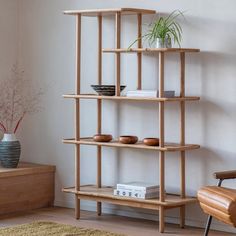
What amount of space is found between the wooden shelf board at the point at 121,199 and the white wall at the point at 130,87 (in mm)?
194

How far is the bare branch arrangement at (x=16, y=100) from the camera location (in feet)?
21.1

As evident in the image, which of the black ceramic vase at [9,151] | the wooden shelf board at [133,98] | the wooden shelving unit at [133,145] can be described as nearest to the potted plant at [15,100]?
the black ceramic vase at [9,151]

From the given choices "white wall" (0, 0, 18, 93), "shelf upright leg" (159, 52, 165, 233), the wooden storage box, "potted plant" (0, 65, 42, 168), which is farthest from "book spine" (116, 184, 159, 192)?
"white wall" (0, 0, 18, 93)

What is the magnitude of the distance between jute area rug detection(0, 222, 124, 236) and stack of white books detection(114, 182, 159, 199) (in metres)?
0.40

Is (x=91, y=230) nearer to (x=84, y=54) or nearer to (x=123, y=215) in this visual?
(x=123, y=215)

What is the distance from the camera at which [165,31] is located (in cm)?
530

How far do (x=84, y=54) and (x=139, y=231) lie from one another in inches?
65.7

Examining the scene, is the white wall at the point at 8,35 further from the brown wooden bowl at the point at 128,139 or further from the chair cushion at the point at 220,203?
the chair cushion at the point at 220,203

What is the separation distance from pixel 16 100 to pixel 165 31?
182cm

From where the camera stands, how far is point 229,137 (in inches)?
207

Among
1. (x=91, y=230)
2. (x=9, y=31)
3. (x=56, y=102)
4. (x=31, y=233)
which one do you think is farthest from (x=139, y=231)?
(x=9, y=31)

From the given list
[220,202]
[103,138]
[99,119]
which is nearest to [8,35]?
[99,119]

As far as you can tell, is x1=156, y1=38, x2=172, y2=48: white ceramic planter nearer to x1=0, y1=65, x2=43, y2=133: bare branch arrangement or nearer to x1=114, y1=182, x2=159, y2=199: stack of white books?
x1=114, y1=182, x2=159, y2=199: stack of white books

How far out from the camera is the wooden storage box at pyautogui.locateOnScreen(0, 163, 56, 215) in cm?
587
